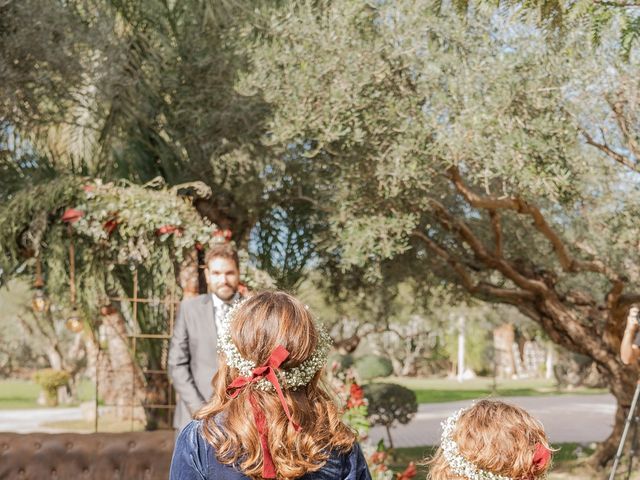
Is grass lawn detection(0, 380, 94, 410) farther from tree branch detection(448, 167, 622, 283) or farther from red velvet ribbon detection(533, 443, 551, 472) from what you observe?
red velvet ribbon detection(533, 443, 551, 472)

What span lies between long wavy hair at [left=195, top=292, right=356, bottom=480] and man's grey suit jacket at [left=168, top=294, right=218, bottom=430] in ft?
8.74

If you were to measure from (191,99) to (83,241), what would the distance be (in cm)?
267

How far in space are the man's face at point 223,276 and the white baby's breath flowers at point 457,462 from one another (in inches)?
105

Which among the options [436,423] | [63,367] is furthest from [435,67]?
[63,367]

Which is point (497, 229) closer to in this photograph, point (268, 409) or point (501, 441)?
point (501, 441)

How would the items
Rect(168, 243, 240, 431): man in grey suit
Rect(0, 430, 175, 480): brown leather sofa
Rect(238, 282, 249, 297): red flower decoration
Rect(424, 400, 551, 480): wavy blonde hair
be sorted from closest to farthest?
Rect(424, 400, 551, 480): wavy blonde hair → Rect(168, 243, 240, 431): man in grey suit → Rect(0, 430, 175, 480): brown leather sofa → Rect(238, 282, 249, 297): red flower decoration

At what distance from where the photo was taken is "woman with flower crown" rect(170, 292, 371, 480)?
2.30m

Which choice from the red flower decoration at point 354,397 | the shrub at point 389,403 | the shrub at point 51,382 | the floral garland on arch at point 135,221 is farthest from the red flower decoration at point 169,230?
the shrub at point 51,382

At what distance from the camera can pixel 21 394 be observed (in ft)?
111

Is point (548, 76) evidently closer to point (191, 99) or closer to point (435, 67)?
point (435, 67)

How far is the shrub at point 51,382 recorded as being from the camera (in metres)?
26.9

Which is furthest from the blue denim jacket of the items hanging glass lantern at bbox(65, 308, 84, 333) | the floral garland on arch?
hanging glass lantern at bbox(65, 308, 84, 333)

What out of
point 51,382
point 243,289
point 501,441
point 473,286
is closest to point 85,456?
point 243,289

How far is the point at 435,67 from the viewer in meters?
8.07
